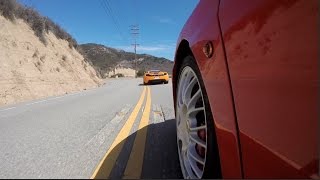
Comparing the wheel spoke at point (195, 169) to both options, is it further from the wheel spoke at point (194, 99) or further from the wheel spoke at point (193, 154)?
the wheel spoke at point (194, 99)

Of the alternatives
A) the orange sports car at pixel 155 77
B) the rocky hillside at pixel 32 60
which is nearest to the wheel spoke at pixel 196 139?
the rocky hillside at pixel 32 60

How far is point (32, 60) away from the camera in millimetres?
28188

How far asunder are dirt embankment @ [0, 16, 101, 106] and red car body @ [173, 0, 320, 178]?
18.1 m

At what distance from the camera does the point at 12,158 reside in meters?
4.45

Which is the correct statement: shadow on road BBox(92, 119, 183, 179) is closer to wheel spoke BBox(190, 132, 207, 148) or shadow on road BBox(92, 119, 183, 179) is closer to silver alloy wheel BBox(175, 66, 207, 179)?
silver alloy wheel BBox(175, 66, 207, 179)

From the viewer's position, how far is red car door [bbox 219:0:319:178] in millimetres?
1495

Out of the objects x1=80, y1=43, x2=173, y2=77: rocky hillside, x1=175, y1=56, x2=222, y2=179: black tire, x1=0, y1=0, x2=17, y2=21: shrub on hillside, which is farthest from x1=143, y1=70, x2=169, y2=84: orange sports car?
x1=80, y1=43, x2=173, y2=77: rocky hillside

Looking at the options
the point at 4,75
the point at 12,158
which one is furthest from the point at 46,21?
the point at 12,158

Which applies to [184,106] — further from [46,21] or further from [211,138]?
[46,21]

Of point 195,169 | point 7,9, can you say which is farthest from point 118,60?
point 195,169

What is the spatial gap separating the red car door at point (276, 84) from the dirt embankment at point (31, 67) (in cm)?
1837

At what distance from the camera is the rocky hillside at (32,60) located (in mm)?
23000

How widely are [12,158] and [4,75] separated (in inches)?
769

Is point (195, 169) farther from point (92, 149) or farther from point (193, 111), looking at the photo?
point (92, 149)
